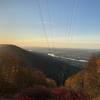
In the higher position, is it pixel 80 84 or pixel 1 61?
pixel 1 61

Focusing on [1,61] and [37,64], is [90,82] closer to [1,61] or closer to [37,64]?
[1,61]

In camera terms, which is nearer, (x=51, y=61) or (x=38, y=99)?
(x=38, y=99)

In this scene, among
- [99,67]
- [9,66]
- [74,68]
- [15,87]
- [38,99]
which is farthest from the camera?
[74,68]

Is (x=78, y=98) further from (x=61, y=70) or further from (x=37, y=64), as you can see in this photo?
(x=37, y=64)

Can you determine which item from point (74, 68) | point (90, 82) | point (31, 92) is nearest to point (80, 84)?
point (90, 82)

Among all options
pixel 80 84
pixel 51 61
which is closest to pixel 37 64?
pixel 51 61

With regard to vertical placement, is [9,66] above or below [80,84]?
above

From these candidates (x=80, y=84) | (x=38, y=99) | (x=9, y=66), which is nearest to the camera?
(x=38, y=99)

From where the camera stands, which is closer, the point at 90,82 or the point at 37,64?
the point at 90,82

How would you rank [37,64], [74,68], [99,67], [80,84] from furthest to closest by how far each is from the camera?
[37,64] < [74,68] < [80,84] < [99,67]
